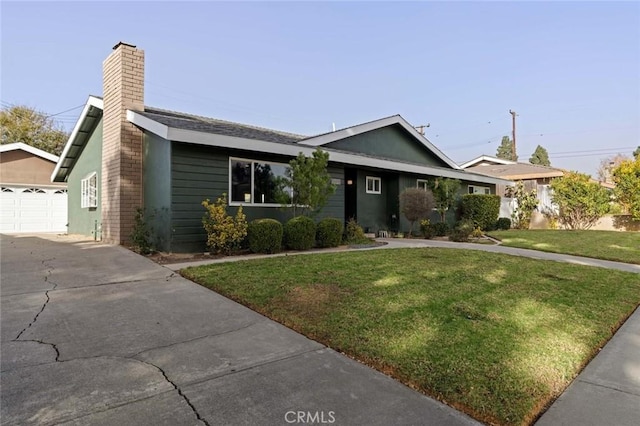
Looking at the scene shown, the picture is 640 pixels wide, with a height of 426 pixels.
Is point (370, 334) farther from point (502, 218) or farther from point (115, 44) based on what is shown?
point (502, 218)

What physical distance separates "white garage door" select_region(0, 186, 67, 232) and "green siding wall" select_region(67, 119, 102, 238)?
3209 mm

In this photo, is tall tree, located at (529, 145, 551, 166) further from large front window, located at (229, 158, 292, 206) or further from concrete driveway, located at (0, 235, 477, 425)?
concrete driveway, located at (0, 235, 477, 425)

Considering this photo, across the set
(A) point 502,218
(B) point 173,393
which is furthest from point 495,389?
(A) point 502,218

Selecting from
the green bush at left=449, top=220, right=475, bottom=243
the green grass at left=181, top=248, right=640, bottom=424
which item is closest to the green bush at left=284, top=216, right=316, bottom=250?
the green grass at left=181, top=248, right=640, bottom=424

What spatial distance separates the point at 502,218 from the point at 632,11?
893cm

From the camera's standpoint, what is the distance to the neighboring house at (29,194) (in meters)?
17.4

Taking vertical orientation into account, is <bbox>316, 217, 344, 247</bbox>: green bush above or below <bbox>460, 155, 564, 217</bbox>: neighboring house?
below

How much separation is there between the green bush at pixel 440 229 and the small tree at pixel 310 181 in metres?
5.77

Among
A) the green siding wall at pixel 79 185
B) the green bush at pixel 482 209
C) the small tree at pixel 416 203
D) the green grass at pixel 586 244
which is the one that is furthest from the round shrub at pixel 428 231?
the green siding wall at pixel 79 185

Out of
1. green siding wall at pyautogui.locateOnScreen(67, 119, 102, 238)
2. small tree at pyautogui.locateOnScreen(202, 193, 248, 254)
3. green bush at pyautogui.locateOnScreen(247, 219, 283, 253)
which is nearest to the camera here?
small tree at pyautogui.locateOnScreen(202, 193, 248, 254)

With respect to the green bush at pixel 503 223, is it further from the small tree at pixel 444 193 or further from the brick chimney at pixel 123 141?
the brick chimney at pixel 123 141

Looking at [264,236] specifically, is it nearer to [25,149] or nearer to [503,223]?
[503,223]

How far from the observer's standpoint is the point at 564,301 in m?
4.84

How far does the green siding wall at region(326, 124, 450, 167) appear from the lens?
546 inches
